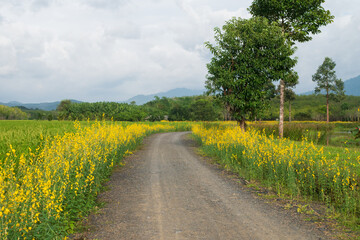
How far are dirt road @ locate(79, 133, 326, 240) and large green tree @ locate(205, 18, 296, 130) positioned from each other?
27.5 ft

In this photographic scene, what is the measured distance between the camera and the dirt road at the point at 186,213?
5.02m

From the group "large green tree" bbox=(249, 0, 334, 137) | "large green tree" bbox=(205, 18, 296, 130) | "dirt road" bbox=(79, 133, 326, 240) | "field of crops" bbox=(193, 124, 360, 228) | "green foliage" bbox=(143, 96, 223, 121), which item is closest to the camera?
"dirt road" bbox=(79, 133, 326, 240)

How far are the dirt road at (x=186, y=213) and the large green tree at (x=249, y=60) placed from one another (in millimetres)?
8391

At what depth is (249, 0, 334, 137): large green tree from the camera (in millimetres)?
19109

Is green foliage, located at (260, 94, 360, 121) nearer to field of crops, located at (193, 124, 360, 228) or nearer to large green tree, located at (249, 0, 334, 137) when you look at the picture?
large green tree, located at (249, 0, 334, 137)

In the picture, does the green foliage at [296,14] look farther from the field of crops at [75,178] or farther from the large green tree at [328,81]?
the large green tree at [328,81]

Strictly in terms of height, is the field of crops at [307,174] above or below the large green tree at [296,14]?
below

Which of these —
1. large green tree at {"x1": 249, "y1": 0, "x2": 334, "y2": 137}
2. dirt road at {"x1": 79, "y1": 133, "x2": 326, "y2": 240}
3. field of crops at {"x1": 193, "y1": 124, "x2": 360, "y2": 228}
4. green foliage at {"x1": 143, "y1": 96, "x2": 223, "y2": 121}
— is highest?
large green tree at {"x1": 249, "y1": 0, "x2": 334, "y2": 137}

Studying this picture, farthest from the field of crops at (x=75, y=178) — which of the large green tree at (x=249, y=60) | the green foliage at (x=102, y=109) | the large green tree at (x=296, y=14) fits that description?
the green foliage at (x=102, y=109)

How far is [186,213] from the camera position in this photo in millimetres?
6082

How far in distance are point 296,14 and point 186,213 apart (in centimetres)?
2094

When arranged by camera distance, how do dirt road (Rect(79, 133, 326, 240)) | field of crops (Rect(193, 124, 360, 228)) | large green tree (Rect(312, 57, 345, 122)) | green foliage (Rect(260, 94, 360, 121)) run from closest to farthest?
dirt road (Rect(79, 133, 326, 240)), field of crops (Rect(193, 124, 360, 228)), large green tree (Rect(312, 57, 345, 122)), green foliage (Rect(260, 94, 360, 121))

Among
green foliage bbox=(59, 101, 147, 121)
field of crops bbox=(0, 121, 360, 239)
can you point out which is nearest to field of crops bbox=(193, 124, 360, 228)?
field of crops bbox=(0, 121, 360, 239)

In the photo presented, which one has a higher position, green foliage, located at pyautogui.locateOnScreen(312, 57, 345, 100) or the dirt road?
green foliage, located at pyautogui.locateOnScreen(312, 57, 345, 100)
